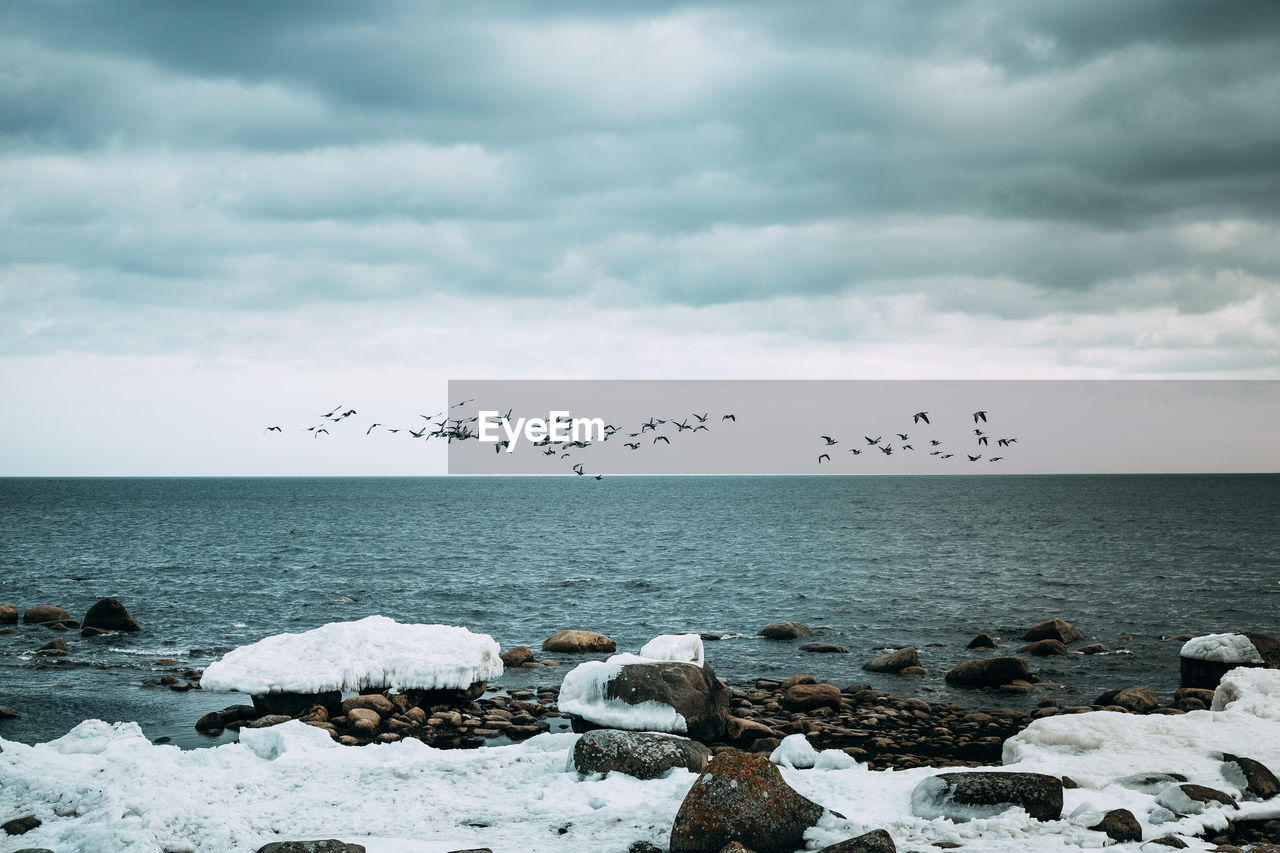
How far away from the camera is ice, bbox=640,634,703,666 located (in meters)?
23.2

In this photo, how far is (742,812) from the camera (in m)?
11.9

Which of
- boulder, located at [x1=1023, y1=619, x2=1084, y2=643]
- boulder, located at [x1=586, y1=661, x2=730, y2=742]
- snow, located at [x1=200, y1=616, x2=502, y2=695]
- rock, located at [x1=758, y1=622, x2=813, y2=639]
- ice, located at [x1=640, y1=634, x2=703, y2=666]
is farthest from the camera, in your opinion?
rock, located at [x1=758, y1=622, x2=813, y2=639]

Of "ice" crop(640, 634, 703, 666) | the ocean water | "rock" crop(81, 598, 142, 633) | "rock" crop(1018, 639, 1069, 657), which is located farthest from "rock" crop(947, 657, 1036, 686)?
"rock" crop(81, 598, 142, 633)

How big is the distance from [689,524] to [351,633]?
9428 centimetres

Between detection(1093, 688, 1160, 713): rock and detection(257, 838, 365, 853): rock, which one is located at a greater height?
detection(257, 838, 365, 853): rock

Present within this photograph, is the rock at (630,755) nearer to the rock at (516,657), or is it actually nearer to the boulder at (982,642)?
the rock at (516,657)

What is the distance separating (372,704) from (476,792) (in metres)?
7.77

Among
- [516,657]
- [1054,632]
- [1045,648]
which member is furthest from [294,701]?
[1054,632]

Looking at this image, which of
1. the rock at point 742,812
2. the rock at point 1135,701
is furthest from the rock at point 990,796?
the rock at point 1135,701

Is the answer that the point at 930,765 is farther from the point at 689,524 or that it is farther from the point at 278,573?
the point at 689,524

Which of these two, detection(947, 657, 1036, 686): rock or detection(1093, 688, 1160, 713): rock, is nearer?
detection(1093, 688, 1160, 713): rock

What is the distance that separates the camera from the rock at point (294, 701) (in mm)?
21609

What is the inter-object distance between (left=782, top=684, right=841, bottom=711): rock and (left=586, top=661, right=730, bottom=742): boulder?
358 cm

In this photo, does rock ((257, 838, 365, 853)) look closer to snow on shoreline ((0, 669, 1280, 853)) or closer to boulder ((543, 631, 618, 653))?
snow on shoreline ((0, 669, 1280, 853))
